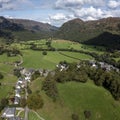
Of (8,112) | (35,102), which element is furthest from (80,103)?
(8,112)

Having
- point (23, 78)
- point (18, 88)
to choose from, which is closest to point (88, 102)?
point (18, 88)

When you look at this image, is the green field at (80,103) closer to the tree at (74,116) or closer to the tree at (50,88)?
the tree at (74,116)

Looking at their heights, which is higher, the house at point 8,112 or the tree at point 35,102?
the tree at point 35,102

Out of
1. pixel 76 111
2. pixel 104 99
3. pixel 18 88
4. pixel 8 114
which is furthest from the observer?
pixel 18 88

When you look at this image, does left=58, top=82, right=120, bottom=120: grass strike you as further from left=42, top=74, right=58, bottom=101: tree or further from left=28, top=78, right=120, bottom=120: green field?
left=42, top=74, right=58, bottom=101: tree

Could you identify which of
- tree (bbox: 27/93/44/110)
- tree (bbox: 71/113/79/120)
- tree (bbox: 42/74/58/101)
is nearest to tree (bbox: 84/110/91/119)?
tree (bbox: 71/113/79/120)

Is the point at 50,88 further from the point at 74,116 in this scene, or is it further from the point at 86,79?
the point at 86,79

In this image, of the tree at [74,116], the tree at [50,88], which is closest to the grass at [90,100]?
the tree at [74,116]

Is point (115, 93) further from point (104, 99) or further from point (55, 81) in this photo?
point (55, 81)
